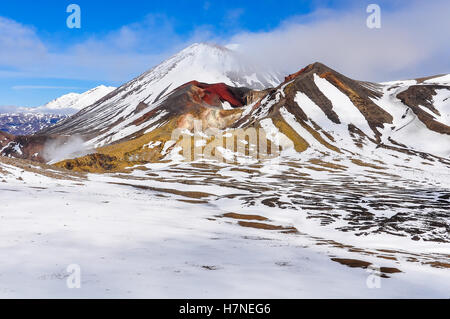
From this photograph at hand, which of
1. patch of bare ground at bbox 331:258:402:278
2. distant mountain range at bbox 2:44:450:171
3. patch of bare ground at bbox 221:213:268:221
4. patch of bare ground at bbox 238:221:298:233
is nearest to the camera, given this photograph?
patch of bare ground at bbox 331:258:402:278

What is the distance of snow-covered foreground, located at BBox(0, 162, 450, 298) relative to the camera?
13.2 metres

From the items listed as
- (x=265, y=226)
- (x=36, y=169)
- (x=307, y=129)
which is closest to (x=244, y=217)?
(x=265, y=226)

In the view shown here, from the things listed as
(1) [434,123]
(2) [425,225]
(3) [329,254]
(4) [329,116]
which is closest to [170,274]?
(3) [329,254]

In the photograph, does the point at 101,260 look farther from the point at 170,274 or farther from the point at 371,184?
the point at 371,184

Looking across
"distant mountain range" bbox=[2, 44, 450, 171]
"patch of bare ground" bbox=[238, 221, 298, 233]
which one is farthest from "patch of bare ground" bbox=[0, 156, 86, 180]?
"distant mountain range" bbox=[2, 44, 450, 171]

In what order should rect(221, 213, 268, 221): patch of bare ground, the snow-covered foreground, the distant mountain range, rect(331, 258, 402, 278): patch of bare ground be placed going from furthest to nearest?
the distant mountain range → rect(221, 213, 268, 221): patch of bare ground → rect(331, 258, 402, 278): patch of bare ground → the snow-covered foreground

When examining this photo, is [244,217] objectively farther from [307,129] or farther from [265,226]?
[307,129]

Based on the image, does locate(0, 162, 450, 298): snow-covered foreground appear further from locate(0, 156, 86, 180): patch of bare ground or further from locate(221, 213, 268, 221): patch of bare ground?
locate(0, 156, 86, 180): patch of bare ground

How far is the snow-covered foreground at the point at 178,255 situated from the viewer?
521 inches

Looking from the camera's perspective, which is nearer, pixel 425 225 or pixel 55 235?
pixel 55 235

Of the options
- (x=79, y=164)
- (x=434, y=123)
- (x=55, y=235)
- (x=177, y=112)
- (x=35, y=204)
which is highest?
(x=177, y=112)

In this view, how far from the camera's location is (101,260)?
55.2 ft

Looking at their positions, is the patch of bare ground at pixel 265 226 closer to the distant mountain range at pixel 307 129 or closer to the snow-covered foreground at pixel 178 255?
the snow-covered foreground at pixel 178 255

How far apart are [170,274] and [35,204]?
74.5 ft
